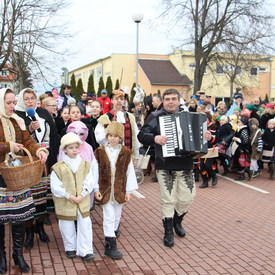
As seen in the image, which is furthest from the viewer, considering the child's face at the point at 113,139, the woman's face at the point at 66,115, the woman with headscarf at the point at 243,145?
the woman with headscarf at the point at 243,145

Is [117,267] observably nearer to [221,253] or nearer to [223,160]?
[221,253]

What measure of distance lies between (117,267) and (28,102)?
93.3 inches

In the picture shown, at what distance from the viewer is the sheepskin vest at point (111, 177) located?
464cm

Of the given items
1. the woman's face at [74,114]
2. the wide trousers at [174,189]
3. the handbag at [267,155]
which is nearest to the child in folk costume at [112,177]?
the wide trousers at [174,189]

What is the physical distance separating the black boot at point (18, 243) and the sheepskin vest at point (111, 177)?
3.57ft

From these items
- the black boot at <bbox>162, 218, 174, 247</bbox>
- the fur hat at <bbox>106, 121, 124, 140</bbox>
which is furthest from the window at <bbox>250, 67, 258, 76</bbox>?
the fur hat at <bbox>106, 121, 124, 140</bbox>

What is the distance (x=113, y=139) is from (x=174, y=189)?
1153 mm

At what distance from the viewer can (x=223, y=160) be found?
10008mm

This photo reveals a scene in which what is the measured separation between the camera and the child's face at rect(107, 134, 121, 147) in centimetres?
467

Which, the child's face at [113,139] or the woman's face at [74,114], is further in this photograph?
the woman's face at [74,114]

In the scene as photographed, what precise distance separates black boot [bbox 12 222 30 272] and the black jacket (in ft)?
6.48

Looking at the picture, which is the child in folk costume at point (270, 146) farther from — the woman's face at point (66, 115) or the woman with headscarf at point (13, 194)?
the woman with headscarf at point (13, 194)

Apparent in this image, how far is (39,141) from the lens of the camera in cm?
478

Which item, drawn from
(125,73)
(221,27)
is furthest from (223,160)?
(125,73)
